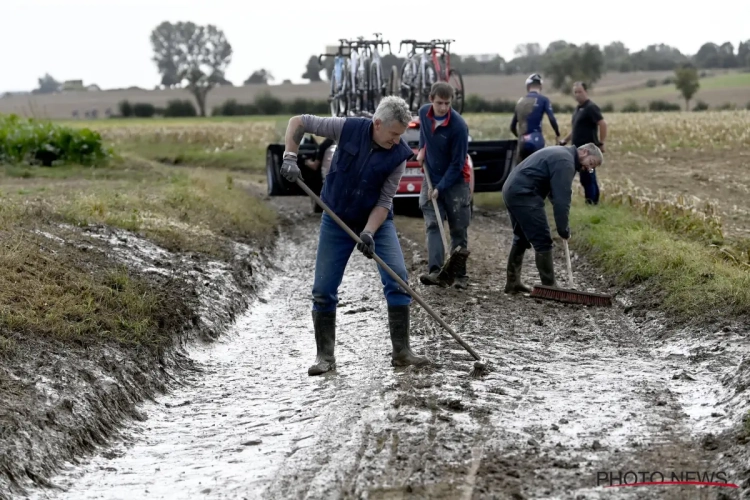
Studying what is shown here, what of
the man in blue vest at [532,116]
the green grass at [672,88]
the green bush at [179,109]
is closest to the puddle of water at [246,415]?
the man in blue vest at [532,116]

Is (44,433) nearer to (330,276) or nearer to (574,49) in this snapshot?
(330,276)

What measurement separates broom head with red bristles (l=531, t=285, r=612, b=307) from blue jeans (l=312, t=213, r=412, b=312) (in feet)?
8.68

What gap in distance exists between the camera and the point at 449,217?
10.6 meters

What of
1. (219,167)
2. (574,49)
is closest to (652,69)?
(574,49)

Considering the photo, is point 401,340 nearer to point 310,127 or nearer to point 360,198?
point 360,198

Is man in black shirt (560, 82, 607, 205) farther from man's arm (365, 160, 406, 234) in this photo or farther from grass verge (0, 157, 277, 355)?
man's arm (365, 160, 406, 234)

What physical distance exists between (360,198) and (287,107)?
6718 cm

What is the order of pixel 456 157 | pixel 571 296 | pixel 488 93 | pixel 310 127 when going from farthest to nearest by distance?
pixel 488 93, pixel 456 157, pixel 571 296, pixel 310 127

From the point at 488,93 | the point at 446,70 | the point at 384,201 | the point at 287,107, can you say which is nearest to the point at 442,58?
the point at 446,70

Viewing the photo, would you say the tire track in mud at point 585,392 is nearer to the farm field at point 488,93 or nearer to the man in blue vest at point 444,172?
the man in blue vest at point 444,172

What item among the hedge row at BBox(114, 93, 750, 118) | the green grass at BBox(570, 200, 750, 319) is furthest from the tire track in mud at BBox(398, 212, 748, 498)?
the hedge row at BBox(114, 93, 750, 118)

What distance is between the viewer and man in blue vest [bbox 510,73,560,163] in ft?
48.5

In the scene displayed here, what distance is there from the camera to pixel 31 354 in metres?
6.72

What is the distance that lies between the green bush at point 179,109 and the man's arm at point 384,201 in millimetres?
73376
